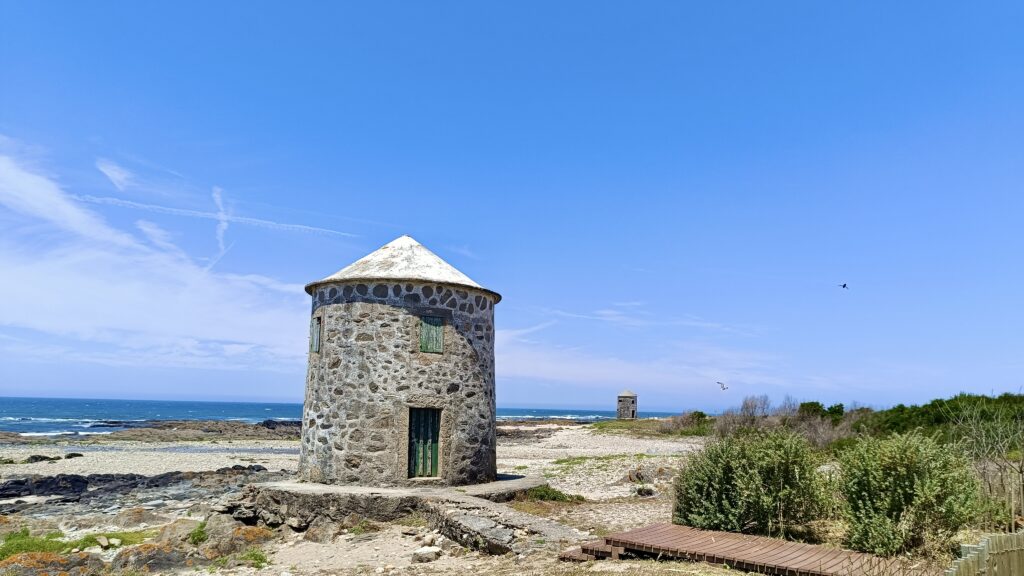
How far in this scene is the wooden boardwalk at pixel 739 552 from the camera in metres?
7.90

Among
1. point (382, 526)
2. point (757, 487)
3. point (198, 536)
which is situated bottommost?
point (198, 536)

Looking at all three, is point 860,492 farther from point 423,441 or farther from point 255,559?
point 255,559

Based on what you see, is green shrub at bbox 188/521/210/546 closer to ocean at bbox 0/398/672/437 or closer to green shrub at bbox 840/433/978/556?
green shrub at bbox 840/433/978/556

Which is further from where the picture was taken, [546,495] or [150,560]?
[546,495]

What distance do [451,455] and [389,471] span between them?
53.4 inches

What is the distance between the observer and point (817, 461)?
10695 millimetres

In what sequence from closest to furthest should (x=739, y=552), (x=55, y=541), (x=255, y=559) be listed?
(x=739, y=552) → (x=255, y=559) → (x=55, y=541)

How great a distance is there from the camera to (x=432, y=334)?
16.0 meters

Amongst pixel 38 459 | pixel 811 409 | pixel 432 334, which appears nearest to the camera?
pixel 432 334

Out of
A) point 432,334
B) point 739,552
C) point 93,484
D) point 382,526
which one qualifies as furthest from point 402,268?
point 93,484

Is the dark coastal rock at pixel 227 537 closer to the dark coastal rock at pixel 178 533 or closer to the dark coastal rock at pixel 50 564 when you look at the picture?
the dark coastal rock at pixel 178 533

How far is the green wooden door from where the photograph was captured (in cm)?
1556

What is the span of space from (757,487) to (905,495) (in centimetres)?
178

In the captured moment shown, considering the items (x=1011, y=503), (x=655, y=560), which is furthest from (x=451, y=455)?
(x=1011, y=503)
